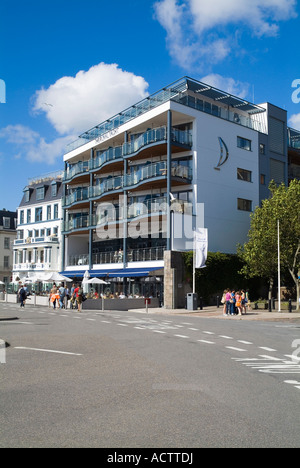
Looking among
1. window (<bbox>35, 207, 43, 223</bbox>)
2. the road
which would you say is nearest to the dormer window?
window (<bbox>35, 207, 43, 223</bbox>)

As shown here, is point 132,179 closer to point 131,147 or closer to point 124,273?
point 131,147

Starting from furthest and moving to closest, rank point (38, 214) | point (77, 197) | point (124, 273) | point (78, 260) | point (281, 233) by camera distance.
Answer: point (38, 214), point (78, 260), point (77, 197), point (124, 273), point (281, 233)

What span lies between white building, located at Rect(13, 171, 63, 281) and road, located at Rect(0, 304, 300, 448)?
48.8 m

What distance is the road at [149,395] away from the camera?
5.33 m

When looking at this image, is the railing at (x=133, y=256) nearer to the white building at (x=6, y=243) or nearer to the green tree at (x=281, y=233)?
the green tree at (x=281, y=233)

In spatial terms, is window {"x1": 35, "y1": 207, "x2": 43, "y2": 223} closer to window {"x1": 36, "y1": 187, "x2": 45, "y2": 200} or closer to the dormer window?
window {"x1": 36, "y1": 187, "x2": 45, "y2": 200}

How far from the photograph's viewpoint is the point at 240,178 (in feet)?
152

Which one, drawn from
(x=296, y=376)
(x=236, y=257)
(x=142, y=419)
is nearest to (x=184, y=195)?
(x=236, y=257)

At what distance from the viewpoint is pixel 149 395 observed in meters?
7.42

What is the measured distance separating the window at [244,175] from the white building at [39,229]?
1001 inches

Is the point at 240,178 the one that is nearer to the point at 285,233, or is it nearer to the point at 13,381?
the point at 285,233

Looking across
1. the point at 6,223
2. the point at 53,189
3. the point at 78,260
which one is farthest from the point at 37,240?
the point at 6,223

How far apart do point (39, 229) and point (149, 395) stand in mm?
60568
